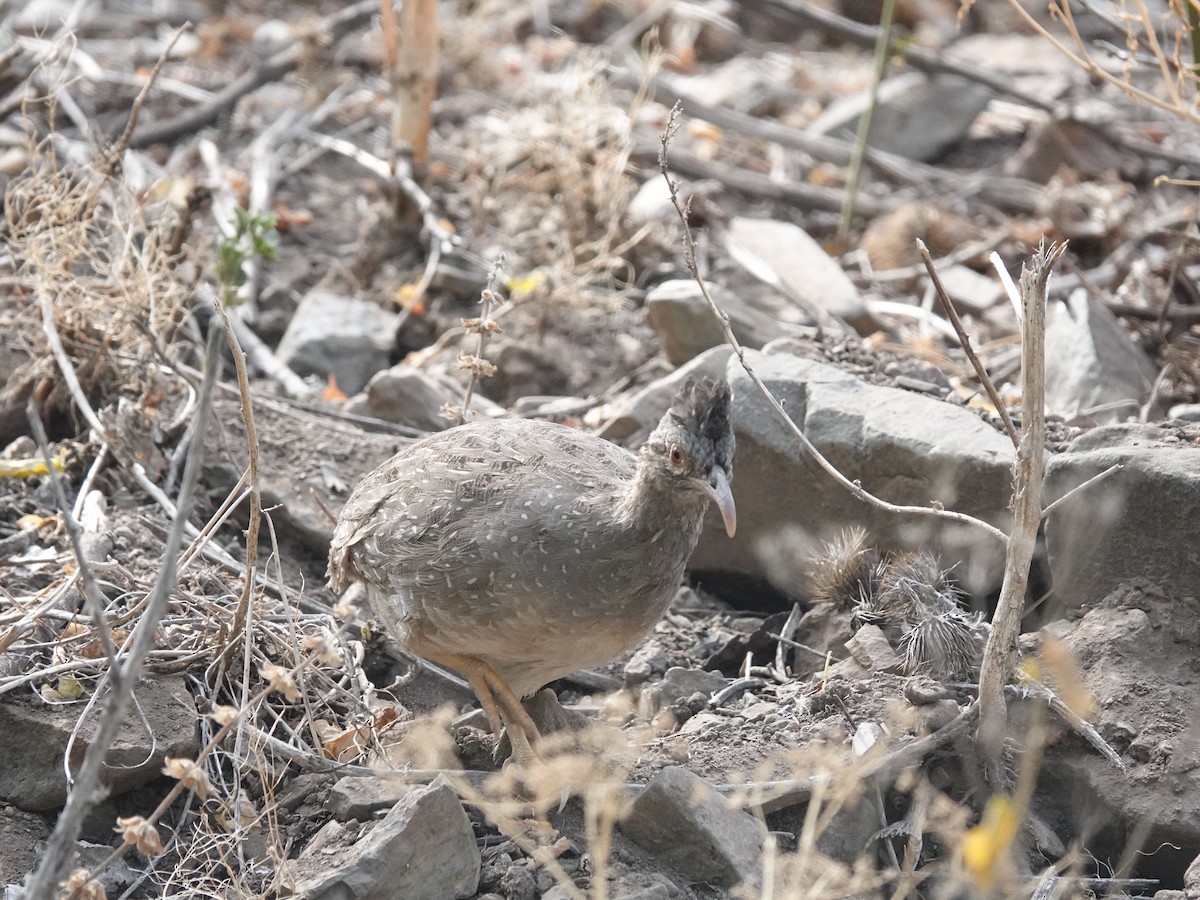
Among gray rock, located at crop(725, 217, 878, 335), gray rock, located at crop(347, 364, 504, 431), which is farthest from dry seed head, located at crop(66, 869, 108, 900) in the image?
gray rock, located at crop(725, 217, 878, 335)

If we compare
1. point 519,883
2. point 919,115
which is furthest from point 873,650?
point 919,115

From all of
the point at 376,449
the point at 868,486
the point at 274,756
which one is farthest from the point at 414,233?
the point at 274,756

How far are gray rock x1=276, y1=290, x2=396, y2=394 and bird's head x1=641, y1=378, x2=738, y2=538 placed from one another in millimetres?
3306

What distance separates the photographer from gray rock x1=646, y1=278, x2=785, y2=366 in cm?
624

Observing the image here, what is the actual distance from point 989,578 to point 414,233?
4.48m

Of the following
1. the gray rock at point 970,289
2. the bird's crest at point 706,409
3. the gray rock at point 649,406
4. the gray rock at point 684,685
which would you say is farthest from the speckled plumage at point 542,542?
the gray rock at point 970,289

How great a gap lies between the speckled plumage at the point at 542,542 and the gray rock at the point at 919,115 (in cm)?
604

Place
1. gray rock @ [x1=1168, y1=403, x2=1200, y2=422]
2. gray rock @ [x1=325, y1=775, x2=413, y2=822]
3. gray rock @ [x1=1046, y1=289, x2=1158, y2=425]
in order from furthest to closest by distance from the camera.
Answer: gray rock @ [x1=1046, y1=289, x2=1158, y2=425]
gray rock @ [x1=1168, y1=403, x2=1200, y2=422]
gray rock @ [x1=325, y1=775, x2=413, y2=822]

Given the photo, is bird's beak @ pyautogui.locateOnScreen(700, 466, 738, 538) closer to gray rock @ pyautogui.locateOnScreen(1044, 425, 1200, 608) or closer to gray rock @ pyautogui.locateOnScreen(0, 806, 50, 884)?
gray rock @ pyautogui.locateOnScreen(1044, 425, 1200, 608)

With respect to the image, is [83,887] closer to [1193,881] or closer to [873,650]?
[873,650]

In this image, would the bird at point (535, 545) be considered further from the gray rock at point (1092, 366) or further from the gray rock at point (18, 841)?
the gray rock at point (1092, 366)

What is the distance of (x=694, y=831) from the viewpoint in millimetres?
3664

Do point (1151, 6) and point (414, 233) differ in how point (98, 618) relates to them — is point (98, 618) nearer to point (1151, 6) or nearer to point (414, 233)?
point (414, 233)

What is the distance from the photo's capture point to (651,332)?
285 inches
